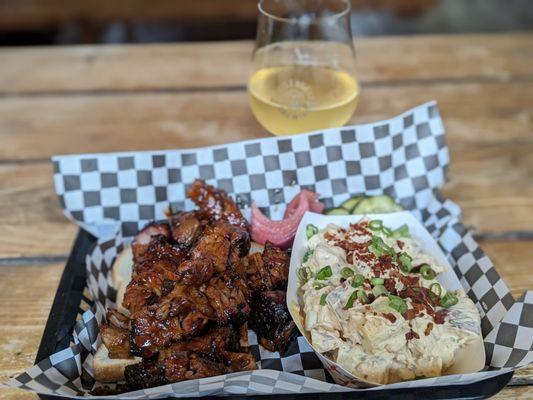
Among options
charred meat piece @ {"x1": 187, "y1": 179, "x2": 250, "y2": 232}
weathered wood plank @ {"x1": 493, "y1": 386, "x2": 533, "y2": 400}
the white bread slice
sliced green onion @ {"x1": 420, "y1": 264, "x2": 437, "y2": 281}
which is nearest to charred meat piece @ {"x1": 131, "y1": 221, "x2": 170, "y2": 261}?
charred meat piece @ {"x1": 187, "y1": 179, "x2": 250, "y2": 232}

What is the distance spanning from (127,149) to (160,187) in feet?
1.80

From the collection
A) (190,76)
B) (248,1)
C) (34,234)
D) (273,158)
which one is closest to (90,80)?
(190,76)

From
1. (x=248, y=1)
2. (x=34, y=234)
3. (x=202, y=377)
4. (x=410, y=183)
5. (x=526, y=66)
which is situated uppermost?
(x=248, y=1)

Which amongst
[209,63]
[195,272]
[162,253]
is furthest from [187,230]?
[209,63]

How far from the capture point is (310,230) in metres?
2.06

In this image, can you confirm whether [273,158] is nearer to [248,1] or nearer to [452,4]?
[248,1]

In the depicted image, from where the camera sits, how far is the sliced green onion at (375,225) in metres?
2.04

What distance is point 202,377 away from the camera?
1.59m

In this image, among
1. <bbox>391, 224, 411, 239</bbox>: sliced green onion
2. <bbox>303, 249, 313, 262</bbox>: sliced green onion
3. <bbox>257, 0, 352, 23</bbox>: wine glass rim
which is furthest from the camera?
<bbox>257, 0, 352, 23</bbox>: wine glass rim

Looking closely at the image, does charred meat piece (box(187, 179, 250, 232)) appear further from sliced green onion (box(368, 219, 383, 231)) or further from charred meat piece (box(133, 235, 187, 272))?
sliced green onion (box(368, 219, 383, 231))

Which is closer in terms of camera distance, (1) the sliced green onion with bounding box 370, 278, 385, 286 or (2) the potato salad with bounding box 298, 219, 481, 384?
(2) the potato salad with bounding box 298, 219, 481, 384

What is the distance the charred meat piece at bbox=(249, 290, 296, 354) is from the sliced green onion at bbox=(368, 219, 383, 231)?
413 mm

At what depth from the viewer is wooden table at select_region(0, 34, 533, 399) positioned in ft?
7.30

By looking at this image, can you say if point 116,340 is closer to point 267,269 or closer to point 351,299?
point 267,269
